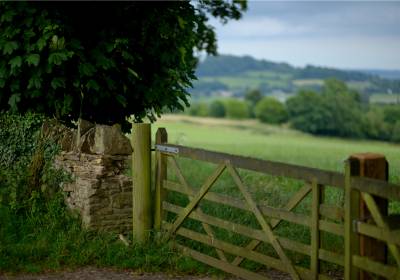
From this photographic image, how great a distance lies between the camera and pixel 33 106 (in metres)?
10.8

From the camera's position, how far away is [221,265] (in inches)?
323

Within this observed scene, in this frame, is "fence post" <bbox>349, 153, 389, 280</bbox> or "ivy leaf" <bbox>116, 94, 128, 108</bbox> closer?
"fence post" <bbox>349, 153, 389, 280</bbox>

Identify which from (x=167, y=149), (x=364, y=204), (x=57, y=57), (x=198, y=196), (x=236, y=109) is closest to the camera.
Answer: (x=364, y=204)

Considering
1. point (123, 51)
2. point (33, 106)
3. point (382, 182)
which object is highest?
point (123, 51)

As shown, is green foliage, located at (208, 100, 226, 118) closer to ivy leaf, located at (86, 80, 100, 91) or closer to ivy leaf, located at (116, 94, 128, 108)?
ivy leaf, located at (116, 94, 128, 108)

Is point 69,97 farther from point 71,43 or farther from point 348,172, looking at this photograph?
point 348,172

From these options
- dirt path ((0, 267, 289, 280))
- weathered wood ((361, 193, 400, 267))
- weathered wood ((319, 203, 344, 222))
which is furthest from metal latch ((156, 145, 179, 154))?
weathered wood ((361, 193, 400, 267))

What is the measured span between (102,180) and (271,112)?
35978mm

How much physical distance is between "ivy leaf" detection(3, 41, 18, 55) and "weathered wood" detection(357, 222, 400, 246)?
19.8 feet

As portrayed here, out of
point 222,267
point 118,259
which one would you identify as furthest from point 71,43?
point 222,267

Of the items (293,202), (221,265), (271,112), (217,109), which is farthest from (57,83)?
(217,109)

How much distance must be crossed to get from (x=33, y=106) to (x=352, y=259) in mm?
6371

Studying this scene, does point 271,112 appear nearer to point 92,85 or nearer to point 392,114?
point 392,114

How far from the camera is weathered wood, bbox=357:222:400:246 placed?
19.5 feet
